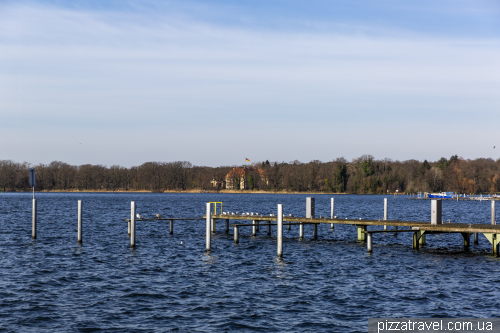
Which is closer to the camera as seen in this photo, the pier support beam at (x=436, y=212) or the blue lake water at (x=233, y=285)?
the blue lake water at (x=233, y=285)

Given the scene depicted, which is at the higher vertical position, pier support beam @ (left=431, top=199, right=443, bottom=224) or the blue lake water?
pier support beam @ (left=431, top=199, right=443, bottom=224)

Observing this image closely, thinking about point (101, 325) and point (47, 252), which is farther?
point (47, 252)

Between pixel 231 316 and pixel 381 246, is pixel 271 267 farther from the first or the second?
pixel 381 246

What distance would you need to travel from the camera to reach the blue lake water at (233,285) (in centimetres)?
1767

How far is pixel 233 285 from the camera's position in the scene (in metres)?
23.3

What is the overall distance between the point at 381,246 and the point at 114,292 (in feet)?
73.9

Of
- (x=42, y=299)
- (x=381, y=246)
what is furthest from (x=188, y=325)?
(x=381, y=246)

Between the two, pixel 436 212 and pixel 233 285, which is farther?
pixel 436 212

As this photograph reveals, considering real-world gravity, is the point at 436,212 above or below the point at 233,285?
above

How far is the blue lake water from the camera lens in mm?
17672

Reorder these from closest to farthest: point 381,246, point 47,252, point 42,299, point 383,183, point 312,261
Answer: point 42,299 < point 312,261 < point 47,252 < point 381,246 < point 383,183

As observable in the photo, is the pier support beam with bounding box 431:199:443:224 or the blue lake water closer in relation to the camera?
A: the blue lake water

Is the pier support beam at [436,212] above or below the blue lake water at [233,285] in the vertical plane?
above

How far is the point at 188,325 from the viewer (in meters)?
17.0
